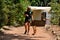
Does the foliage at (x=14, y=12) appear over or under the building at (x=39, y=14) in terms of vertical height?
over

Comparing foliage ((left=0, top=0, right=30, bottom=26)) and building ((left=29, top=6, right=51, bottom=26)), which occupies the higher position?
foliage ((left=0, top=0, right=30, bottom=26))

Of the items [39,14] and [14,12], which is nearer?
[14,12]

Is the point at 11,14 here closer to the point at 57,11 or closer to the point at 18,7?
the point at 18,7

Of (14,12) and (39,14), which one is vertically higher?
(14,12)

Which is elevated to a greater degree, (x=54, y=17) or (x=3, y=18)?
(x=3, y=18)

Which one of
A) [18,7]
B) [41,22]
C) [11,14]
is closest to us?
[11,14]

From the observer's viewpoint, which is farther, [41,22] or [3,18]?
[41,22]

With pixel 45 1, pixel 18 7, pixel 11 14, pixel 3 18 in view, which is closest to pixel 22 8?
pixel 18 7

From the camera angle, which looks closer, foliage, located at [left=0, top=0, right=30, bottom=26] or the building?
foliage, located at [left=0, top=0, right=30, bottom=26]

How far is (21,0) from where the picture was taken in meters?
24.8

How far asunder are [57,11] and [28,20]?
860 centimetres

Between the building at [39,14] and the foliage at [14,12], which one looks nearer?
the foliage at [14,12]

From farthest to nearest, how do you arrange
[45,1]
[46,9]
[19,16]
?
[45,1] < [46,9] < [19,16]

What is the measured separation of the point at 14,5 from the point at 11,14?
1323mm
